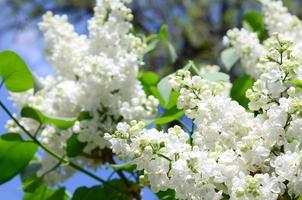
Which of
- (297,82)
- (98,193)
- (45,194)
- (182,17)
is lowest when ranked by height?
(182,17)

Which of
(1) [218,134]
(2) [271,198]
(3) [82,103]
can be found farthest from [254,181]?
(3) [82,103]

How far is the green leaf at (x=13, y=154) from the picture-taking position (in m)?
1.59

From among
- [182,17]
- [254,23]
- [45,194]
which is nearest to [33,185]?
[45,194]

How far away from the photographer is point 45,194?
196 cm

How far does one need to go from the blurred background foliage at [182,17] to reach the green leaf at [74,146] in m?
8.33

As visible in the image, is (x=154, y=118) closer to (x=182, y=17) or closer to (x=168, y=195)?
(x=168, y=195)

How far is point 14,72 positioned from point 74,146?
0.82 ft

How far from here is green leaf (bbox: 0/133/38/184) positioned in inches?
62.5

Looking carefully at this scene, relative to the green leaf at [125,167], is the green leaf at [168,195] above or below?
above

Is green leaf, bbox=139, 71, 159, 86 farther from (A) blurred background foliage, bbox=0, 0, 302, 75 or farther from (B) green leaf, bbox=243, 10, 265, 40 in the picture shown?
(A) blurred background foliage, bbox=0, 0, 302, 75

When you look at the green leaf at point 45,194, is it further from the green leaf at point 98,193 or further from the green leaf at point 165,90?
the green leaf at point 165,90

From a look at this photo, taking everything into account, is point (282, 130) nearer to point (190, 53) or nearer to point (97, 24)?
point (97, 24)

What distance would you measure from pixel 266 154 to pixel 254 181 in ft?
0.25

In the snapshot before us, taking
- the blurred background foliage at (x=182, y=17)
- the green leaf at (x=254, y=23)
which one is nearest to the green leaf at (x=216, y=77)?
the green leaf at (x=254, y=23)
